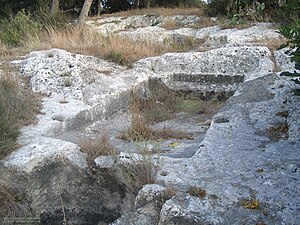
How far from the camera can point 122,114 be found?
6160 mm

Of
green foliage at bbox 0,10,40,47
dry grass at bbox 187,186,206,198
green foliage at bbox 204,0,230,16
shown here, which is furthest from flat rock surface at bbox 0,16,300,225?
green foliage at bbox 204,0,230,16

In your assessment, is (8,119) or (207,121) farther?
(207,121)

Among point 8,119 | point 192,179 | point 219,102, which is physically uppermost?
point 8,119

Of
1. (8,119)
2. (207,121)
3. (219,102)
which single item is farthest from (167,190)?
(219,102)

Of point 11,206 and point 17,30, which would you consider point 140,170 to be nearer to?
point 11,206

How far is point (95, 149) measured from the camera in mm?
4141

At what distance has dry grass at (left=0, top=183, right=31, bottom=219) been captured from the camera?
11.6ft

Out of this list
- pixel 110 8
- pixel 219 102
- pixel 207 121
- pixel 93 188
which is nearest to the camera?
pixel 93 188

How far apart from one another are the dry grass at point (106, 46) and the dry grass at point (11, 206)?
13.9 ft

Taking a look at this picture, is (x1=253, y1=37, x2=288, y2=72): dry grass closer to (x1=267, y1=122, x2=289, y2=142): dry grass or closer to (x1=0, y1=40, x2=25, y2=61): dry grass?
(x1=267, y1=122, x2=289, y2=142): dry grass

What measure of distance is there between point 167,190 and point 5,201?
60.5 inches

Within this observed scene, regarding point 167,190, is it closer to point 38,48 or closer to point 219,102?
point 219,102

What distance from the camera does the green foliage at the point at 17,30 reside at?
9602 mm

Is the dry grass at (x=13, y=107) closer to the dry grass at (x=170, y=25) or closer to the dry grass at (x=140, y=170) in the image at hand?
the dry grass at (x=140, y=170)
